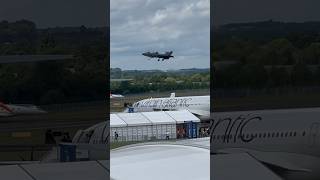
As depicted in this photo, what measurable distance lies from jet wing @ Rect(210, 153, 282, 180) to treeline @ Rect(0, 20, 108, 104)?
2.17 feet

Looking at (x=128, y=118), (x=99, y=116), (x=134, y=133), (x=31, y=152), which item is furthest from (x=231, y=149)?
(x=128, y=118)

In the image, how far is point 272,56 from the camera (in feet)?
8.68

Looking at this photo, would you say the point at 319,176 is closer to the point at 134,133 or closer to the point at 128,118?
the point at 134,133

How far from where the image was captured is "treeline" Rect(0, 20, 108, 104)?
7.95 ft

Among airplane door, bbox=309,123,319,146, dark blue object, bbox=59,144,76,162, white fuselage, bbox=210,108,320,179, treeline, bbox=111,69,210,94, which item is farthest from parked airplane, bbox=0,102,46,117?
airplane door, bbox=309,123,319,146

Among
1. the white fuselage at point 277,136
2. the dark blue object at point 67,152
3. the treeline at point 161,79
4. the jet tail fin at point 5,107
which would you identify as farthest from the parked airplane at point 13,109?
the white fuselage at point 277,136

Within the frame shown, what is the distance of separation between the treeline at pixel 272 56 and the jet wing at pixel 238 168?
0.35m

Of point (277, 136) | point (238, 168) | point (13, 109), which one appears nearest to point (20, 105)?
point (13, 109)

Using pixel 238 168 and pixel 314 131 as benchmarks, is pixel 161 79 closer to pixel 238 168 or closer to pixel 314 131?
pixel 238 168

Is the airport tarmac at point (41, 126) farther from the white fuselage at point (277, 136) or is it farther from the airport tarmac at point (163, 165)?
the white fuselage at point (277, 136)

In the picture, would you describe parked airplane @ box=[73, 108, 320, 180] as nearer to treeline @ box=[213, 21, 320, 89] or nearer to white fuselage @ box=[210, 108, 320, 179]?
white fuselage @ box=[210, 108, 320, 179]

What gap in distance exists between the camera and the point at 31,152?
8.16ft

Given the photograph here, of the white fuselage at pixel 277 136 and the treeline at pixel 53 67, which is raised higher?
the treeline at pixel 53 67

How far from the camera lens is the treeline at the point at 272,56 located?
2.63 m
